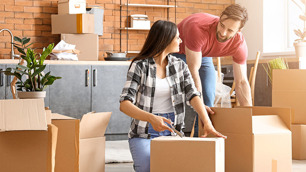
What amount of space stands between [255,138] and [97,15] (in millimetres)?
3736

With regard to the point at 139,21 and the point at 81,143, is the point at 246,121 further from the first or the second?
the point at 139,21

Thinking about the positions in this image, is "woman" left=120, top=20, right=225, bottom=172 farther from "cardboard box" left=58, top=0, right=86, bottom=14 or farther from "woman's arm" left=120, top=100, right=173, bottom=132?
"cardboard box" left=58, top=0, right=86, bottom=14

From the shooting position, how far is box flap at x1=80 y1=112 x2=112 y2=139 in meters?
2.37

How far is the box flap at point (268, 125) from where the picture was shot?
2.56 meters

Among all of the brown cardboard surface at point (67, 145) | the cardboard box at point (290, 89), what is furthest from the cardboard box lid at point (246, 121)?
the cardboard box at point (290, 89)

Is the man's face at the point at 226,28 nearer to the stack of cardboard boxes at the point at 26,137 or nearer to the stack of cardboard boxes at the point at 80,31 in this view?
the stack of cardboard boxes at the point at 26,137

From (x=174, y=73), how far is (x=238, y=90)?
746 millimetres

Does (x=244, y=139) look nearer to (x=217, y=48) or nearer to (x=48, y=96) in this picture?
(x=217, y=48)

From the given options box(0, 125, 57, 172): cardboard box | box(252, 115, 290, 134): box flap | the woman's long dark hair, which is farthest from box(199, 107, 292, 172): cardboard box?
box(0, 125, 57, 172): cardboard box

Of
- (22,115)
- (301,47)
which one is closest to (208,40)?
(22,115)

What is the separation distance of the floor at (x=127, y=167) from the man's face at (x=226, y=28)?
1028mm

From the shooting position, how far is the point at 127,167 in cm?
331

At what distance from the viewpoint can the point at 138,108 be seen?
2.16m

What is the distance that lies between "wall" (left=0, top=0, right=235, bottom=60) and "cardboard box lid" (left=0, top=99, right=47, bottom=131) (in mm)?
4242
